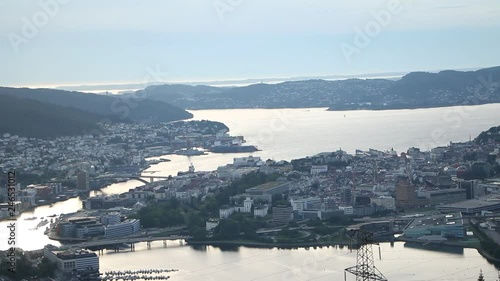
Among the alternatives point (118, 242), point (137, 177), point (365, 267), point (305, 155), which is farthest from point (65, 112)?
point (365, 267)

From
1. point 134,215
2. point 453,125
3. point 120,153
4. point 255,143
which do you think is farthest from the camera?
point 453,125

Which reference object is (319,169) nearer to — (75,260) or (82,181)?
(82,181)

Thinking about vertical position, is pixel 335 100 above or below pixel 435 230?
above

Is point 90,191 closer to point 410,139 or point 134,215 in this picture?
point 134,215

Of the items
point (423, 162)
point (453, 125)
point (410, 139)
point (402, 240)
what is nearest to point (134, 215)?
point (402, 240)

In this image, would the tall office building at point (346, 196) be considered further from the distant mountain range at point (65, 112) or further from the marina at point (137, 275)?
the distant mountain range at point (65, 112)

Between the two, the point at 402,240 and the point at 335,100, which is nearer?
the point at 402,240

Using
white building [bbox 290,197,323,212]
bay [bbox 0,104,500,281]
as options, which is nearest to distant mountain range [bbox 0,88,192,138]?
bay [bbox 0,104,500,281]
